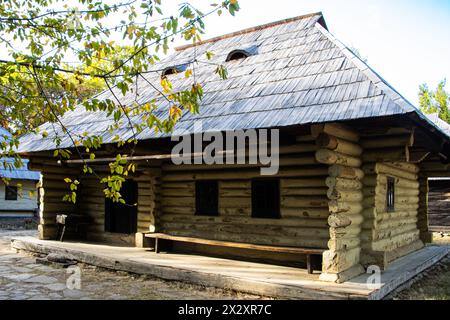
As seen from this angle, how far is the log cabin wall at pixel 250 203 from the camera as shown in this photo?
25.1 ft

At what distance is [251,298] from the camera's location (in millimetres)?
6301

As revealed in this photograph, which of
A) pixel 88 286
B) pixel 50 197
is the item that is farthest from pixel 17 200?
pixel 88 286

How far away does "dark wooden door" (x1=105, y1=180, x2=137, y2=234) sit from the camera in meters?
10.9

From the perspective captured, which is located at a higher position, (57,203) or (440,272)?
(57,203)

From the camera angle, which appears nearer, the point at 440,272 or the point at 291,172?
the point at 291,172

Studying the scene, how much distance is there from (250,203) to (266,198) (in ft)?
1.22

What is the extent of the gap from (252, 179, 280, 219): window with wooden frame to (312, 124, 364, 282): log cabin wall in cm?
156

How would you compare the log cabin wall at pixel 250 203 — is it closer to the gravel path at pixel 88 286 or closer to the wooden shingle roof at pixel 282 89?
the wooden shingle roof at pixel 282 89

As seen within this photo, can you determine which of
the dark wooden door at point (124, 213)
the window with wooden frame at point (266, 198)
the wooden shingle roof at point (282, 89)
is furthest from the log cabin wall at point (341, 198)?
the dark wooden door at point (124, 213)

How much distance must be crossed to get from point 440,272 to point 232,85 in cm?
608

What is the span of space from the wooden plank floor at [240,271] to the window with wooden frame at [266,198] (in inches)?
38.8

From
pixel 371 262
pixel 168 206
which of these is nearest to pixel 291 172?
pixel 371 262

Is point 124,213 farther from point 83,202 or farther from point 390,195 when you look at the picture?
point 390,195
